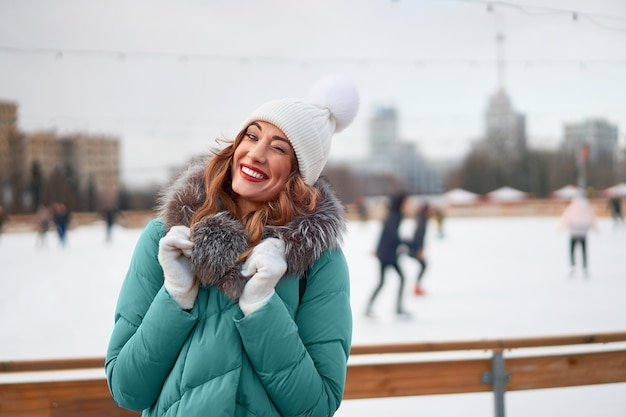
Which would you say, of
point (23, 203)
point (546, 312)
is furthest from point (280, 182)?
point (23, 203)

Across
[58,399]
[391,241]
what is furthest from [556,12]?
[58,399]

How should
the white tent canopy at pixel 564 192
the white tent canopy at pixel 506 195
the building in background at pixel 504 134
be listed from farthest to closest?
the building in background at pixel 504 134, the white tent canopy at pixel 564 192, the white tent canopy at pixel 506 195

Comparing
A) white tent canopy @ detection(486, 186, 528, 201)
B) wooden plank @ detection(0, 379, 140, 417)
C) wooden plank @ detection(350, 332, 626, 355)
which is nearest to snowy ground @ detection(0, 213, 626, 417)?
wooden plank @ detection(350, 332, 626, 355)

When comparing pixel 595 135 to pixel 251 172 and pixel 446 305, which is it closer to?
pixel 446 305

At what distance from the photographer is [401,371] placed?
6.70 ft

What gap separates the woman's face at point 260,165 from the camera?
1.09 m

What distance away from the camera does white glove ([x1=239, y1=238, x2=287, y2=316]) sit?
964 millimetres

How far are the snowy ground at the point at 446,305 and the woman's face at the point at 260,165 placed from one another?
1.38 meters

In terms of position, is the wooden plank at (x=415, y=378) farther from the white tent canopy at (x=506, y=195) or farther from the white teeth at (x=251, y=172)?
the white tent canopy at (x=506, y=195)

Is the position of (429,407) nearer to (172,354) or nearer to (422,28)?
(172,354)

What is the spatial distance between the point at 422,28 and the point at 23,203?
26.1m

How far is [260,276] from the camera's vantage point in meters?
0.96

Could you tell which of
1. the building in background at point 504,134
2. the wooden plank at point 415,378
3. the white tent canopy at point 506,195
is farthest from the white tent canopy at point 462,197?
the wooden plank at point 415,378

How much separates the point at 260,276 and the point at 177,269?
14 centimetres
